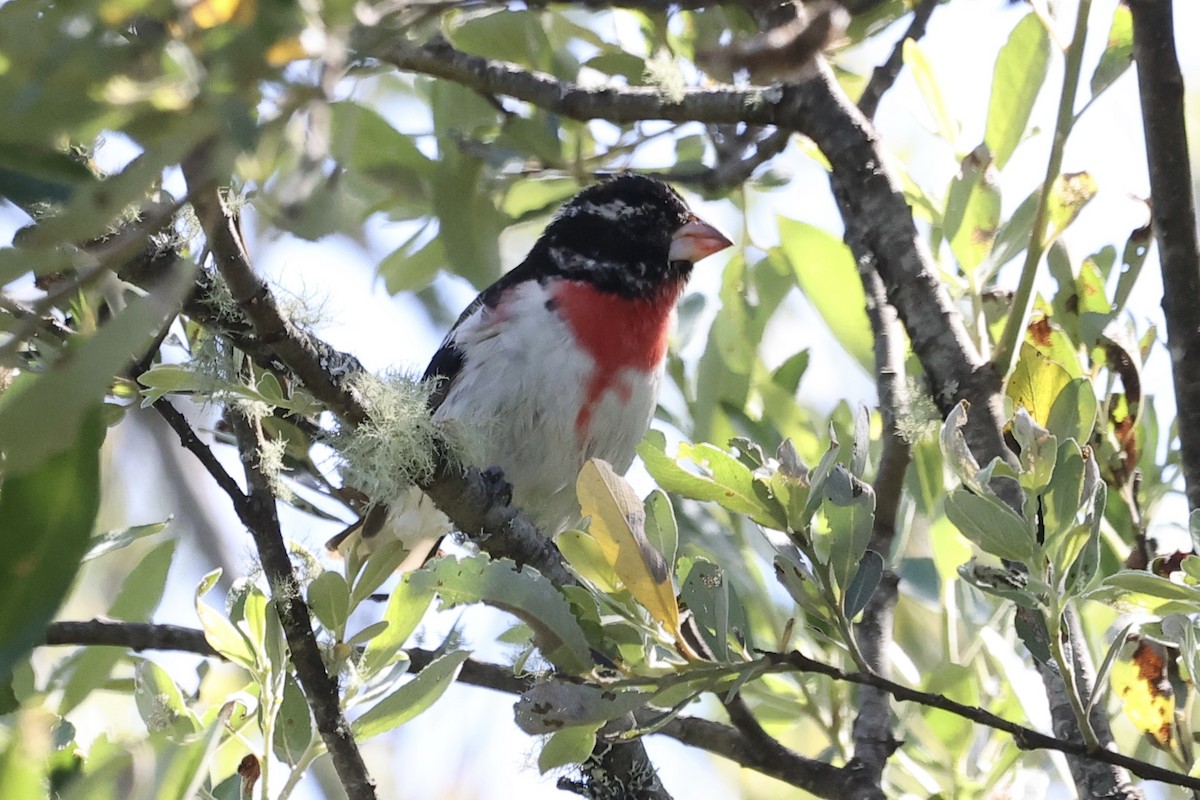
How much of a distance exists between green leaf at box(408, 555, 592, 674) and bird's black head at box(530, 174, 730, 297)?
7.98ft

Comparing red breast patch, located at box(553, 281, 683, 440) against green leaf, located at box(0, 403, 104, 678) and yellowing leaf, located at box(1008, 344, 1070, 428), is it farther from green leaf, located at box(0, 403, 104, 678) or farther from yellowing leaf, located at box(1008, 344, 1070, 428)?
green leaf, located at box(0, 403, 104, 678)

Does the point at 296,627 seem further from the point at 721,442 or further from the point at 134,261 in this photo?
the point at 721,442

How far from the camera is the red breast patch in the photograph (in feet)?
11.5

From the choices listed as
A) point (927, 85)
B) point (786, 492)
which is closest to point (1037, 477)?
point (786, 492)

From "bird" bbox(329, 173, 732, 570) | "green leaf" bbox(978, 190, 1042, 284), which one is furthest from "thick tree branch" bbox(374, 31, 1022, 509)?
"bird" bbox(329, 173, 732, 570)

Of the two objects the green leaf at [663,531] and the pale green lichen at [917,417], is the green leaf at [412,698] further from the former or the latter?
the pale green lichen at [917,417]

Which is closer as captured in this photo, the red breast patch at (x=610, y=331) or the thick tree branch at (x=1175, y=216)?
the thick tree branch at (x=1175, y=216)

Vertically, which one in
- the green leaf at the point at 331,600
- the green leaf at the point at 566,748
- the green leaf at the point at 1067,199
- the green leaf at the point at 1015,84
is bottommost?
the green leaf at the point at 566,748

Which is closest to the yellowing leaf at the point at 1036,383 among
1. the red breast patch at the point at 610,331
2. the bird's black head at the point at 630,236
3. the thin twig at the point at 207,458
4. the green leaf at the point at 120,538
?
the thin twig at the point at 207,458

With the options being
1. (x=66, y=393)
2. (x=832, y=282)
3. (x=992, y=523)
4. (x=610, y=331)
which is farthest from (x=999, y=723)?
(x=610, y=331)

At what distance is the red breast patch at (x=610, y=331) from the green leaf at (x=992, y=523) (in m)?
2.08

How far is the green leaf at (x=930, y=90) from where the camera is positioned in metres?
2.52

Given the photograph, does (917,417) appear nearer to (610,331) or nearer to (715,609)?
(715,609)

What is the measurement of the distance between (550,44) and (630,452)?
110 cm
